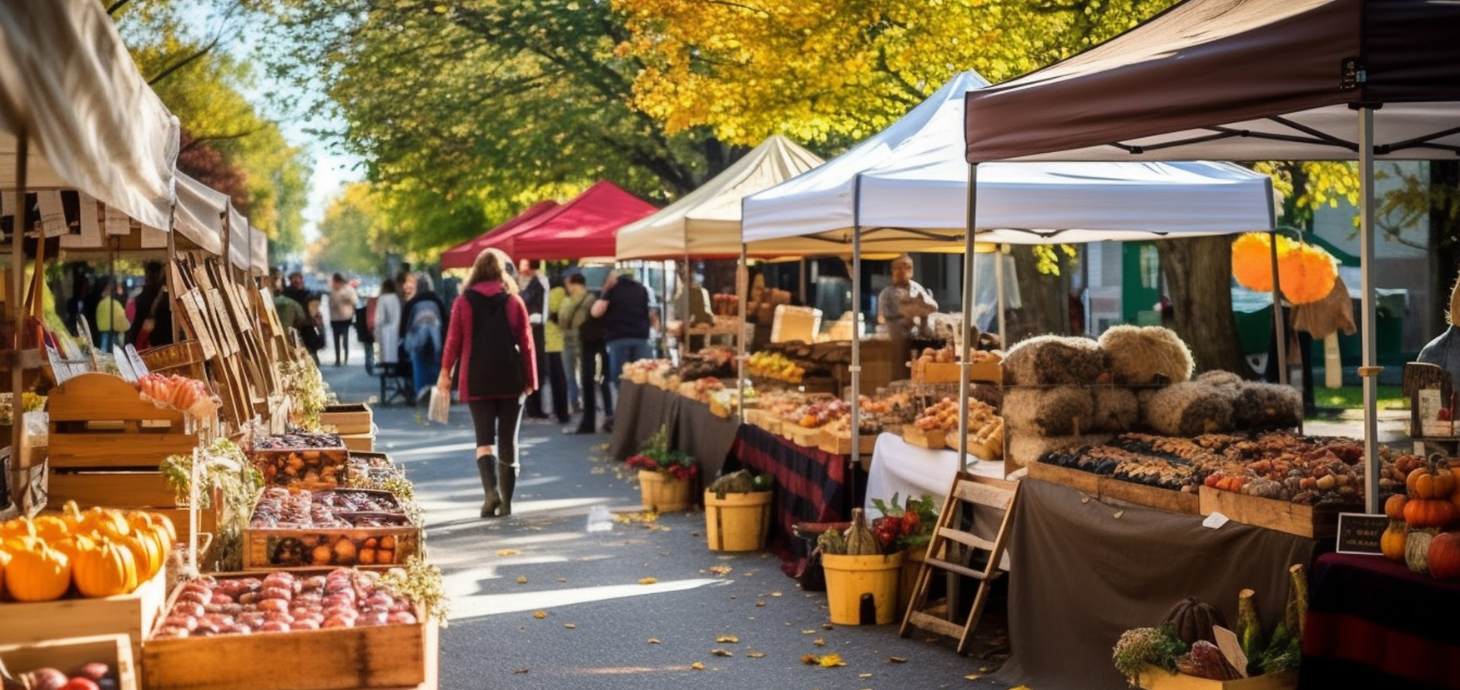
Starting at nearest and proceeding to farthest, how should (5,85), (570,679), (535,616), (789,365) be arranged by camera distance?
(5,85) → (570,679) → (535,616) → (789,365)

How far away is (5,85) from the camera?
2984mm

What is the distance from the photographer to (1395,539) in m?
5.35

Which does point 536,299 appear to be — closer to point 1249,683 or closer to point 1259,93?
point 1249,683

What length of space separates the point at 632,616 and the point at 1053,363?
110 inches

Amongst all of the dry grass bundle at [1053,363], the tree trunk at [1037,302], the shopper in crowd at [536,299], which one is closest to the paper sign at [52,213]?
the dry grass bundle at [1053,363]

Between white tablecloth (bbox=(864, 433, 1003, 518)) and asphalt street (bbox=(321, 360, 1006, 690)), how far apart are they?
77 centimetres

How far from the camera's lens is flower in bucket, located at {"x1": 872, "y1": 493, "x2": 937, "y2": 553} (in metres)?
9.19

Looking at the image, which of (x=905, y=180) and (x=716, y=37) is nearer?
(x=905, y=180)

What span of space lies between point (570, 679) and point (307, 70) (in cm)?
2728

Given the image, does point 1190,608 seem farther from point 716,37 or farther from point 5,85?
point 716,37

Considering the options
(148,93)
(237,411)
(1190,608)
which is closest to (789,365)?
(237,411)

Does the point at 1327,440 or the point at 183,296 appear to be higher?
the point at 183,296

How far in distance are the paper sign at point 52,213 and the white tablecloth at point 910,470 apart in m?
4.78

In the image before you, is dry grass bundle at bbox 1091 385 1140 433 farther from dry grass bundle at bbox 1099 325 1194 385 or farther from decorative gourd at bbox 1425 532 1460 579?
decorative gourd at bbox 1425 532 1460 579
